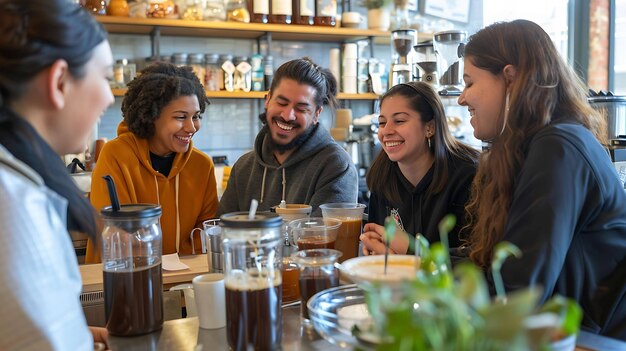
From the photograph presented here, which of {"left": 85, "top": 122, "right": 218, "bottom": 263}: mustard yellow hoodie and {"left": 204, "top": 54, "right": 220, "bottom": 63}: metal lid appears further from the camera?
{"left": 204, "top": 54, "right": 220, "bottom": 63}: metal lid

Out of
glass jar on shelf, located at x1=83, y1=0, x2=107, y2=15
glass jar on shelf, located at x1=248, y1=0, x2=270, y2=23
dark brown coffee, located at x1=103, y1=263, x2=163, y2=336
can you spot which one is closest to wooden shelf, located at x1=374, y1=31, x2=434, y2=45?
glass jar on shelf, located at x1=248, y1=0, x2=270, y2=23

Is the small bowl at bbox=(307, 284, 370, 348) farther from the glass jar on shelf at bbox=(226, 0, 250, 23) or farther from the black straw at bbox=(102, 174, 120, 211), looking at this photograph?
the glass jar on shelf at bbox=(226, 0, 250, 23)

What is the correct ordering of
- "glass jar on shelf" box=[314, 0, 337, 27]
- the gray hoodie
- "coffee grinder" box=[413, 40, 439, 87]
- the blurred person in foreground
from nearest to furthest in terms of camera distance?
the blurred person in foreground
the gray hoodie
"coffee grinder" box=[413, 40, 439, 87]
"glass jar on shelf" box=[314, 0, 337, 27]

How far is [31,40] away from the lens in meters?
1.02

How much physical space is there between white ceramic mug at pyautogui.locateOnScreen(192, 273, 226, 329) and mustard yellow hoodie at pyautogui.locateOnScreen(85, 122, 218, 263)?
129cm

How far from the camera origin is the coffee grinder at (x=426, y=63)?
9.05 ft

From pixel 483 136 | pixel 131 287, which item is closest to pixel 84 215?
pixel 131 287

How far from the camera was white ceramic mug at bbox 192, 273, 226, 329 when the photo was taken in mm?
1321

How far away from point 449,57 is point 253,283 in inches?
76.7

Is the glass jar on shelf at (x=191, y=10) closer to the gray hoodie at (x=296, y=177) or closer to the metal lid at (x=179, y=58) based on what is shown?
the metal lid at (x=179, y=58)

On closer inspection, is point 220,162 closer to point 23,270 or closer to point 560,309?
point 23,270

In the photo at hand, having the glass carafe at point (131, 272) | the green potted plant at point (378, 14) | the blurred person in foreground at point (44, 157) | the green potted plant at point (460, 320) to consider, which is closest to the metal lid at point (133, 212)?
the glass carafe at point (131, 272)

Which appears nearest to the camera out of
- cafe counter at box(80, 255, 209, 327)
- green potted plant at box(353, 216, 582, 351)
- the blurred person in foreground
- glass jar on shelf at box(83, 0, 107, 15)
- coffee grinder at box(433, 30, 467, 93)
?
green potted plant at box(353, 216, 582, 351)

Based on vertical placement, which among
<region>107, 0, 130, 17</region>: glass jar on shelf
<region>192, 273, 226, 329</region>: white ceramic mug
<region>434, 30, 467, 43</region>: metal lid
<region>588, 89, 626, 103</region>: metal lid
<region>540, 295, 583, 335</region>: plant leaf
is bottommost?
<region>192, 273, 226, 329</region>: white ceramic mug
